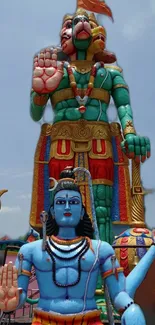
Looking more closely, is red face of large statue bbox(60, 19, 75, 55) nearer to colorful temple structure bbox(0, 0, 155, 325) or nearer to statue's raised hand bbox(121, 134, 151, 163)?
colorful temple structure bbox(0, 0, 155, 325)

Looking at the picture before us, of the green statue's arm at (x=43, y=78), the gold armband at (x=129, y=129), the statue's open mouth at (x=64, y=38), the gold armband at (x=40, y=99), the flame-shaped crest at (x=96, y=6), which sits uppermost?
the flame-shaped crest at (x=96, y=6)

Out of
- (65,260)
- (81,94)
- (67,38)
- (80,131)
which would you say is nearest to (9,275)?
(65,260)

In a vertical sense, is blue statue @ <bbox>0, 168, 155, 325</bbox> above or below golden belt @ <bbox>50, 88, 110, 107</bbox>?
below

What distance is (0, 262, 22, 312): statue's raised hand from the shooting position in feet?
8.78

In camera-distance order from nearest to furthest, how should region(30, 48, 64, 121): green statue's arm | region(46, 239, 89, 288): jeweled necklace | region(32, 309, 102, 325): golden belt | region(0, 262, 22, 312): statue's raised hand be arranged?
region(0, 262, 22, 312): statue's raised hand < region(32, 309, 102, 325): golden belt < region(46, 239, 89, 288): jeweled necklace < region(30, 48, 64, 121): green statue's arm

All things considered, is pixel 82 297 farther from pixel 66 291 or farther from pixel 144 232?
pixel 144 232

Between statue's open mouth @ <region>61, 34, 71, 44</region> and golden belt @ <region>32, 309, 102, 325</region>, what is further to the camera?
statue's open mouth @ <region>61, 34, 71, 44</region>

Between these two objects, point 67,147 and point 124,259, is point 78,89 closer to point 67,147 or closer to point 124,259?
point 67,147

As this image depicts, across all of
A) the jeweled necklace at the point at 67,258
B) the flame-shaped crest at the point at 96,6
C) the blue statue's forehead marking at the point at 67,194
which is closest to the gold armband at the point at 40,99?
the flame-shaped crest at the point at 96,6

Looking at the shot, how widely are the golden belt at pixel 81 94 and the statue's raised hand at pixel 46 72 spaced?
2.07 ft

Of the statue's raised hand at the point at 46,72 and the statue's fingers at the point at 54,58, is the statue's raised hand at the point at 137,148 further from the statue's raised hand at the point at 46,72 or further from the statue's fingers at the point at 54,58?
the statue's fingers at the point at 54,58

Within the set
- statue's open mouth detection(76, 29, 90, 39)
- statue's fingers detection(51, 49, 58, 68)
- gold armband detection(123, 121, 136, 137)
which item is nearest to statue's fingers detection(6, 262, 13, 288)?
statue's fingers detection(51, 49, 58, 68)

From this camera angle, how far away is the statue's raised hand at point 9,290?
268cm

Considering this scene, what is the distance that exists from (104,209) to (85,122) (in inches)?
48.3
